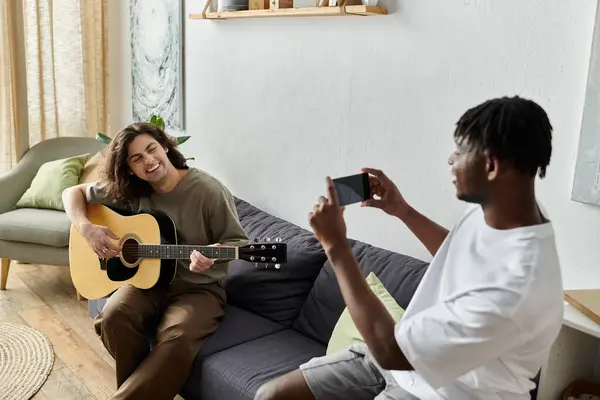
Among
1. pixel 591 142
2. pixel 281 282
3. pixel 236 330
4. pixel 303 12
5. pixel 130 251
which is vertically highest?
pixel 303 12

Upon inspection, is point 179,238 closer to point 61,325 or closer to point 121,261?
point 121,261

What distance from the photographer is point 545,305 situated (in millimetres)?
1102

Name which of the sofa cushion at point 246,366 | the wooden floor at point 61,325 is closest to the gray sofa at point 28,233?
the wooden floor at point 61,325

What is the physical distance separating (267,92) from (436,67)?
3.21 ft

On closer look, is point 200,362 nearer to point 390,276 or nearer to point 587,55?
point 390,276

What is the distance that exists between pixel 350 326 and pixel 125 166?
41.1 inches

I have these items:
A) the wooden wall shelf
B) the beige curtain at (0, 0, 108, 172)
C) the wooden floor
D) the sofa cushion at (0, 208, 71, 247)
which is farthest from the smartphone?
the beige curtain at (0, 0, 108, 172)

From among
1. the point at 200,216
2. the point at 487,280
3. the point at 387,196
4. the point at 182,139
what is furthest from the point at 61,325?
the point at 487,280

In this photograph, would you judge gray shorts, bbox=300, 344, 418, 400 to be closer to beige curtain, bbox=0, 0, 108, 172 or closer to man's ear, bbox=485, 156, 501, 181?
man's ear, bbox=485, 156, 501, 181

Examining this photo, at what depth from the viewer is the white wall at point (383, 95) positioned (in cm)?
183

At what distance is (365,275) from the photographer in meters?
2.15

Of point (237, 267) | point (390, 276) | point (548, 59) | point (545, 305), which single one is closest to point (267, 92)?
point (237, 267)

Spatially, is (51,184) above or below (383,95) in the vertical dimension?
below

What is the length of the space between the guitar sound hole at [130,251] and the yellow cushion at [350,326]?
2.62 feet
